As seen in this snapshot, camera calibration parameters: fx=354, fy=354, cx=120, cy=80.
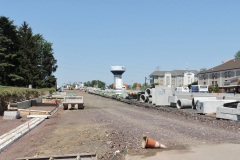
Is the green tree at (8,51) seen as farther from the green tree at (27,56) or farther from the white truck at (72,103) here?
the white truck at (72,103)

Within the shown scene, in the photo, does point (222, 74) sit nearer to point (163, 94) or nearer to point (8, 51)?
point (8, 51)

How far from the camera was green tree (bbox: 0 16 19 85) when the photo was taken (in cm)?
6350

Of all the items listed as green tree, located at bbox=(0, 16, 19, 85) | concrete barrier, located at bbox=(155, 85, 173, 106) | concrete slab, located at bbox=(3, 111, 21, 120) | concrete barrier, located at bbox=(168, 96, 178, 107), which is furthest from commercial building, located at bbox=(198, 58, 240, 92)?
concrete slab, located at bbox=(3, 111, 21, 120)

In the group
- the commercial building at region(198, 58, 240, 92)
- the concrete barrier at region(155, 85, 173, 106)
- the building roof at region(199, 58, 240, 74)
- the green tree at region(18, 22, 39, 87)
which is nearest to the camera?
the concrete barrier at region(155, 85, 173, 106)

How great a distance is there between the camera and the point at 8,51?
6694cm

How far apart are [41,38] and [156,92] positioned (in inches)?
3302

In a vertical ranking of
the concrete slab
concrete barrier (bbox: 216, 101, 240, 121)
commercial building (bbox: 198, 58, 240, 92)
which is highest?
commercial building (bbox: 198, 58, 240, 92)

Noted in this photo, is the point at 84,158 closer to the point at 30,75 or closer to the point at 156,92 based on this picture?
the point at 156,92

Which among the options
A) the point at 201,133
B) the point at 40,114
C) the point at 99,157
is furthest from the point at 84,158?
the point at 40,114

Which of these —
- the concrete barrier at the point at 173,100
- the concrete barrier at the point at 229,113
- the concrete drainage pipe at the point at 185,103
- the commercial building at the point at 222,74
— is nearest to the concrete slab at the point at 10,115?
the concrete barrier at the point at 229,113

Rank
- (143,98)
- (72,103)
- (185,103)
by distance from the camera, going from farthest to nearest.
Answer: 1. (143,98)
2. (72,103)
3. (185,103)

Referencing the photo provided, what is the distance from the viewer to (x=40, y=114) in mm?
27734

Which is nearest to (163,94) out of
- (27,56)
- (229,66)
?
(27,56)

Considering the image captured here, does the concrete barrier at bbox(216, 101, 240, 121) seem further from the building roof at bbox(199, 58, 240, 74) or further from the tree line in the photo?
the building roof at bbox(199, 58, 240, 74)
